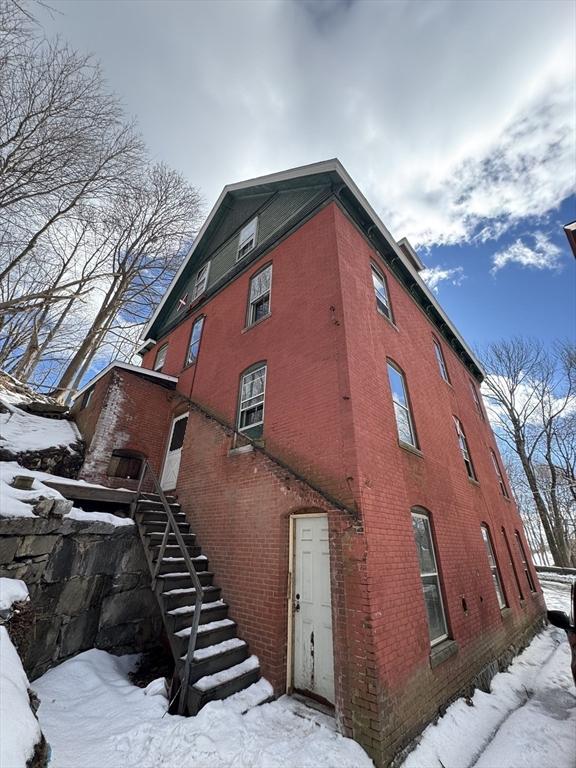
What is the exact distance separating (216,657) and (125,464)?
6.45 meters

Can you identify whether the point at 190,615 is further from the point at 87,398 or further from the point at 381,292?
the point at 87,398

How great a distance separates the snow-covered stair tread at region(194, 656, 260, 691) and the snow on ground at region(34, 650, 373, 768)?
0.20 meters

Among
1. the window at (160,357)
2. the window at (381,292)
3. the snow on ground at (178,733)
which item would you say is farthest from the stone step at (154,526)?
the window at (160,357)

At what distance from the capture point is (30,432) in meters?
9.10

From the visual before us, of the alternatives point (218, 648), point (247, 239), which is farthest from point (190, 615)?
point (247, 239)

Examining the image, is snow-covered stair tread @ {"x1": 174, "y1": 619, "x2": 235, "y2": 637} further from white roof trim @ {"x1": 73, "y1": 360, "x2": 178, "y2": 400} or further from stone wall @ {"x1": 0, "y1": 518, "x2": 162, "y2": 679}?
white roof trim @ {"x1": 73, "y1": 360, "x2": 178, "y2": 400}

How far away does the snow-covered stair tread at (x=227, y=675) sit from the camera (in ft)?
13.3

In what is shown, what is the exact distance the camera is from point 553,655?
834 centimetres

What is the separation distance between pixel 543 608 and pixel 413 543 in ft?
36.9

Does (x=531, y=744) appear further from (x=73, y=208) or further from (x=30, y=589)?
(x=73, y=208)

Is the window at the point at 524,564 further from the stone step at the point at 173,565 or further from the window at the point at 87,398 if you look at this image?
the window at the point at 87,398

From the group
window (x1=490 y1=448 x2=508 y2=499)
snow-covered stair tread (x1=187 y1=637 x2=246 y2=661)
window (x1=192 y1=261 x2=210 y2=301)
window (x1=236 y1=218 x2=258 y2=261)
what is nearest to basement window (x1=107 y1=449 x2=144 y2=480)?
snow-covered stair tread (x1=187 y1=637 x2=246 y2=661)

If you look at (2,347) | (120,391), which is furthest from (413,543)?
(2,347)

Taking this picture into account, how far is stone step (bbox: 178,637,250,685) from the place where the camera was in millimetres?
4246
